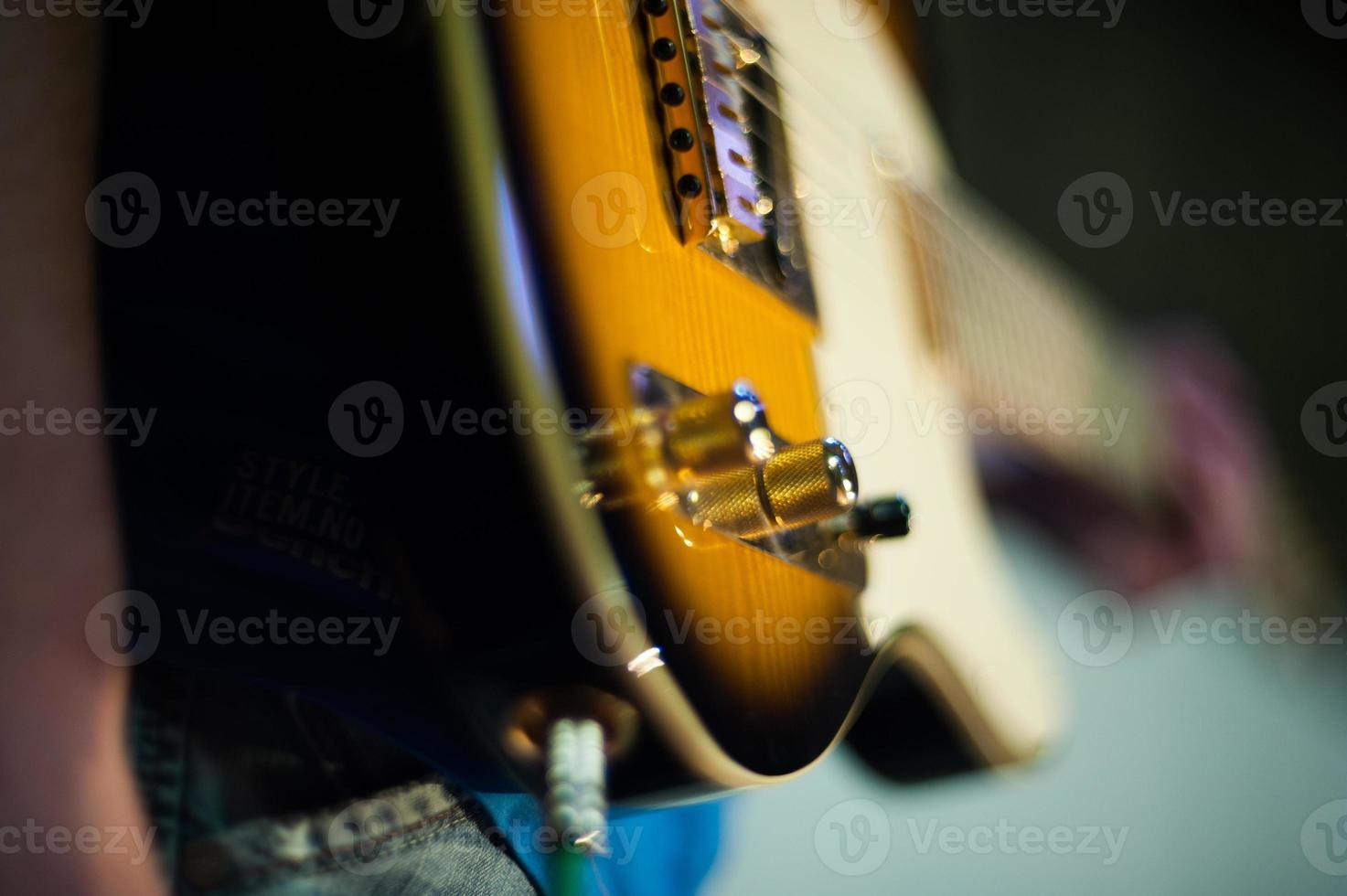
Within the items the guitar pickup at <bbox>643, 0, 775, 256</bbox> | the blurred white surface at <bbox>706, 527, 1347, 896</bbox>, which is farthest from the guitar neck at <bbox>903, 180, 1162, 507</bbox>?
the guitar pickup at <bbox>643, 0, 775, 256</bbox>

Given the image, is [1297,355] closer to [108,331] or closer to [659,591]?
[659,591]

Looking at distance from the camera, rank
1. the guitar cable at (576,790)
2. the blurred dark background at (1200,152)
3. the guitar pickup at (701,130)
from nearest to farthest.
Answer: the guitar cable at (576,790), the guitar pickup at (701,130), the blurred dark background at (1200,152)

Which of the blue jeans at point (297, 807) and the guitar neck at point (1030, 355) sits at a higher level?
the guitar neck at point (1030, 355)

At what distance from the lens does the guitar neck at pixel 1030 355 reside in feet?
2.81

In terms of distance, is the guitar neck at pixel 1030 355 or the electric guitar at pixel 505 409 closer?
the electric guitar at pixel 505 409

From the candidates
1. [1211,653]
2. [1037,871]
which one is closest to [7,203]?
[1037,871]

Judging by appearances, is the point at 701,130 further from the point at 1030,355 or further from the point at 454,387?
the point at 1030,355

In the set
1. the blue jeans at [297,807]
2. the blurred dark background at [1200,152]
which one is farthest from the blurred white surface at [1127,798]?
the blurred dark background at [1200,152]

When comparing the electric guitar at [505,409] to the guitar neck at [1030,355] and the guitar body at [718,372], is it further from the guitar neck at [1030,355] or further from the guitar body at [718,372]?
the guitar neck at [1030,355]

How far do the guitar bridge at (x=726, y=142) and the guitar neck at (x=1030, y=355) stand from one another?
Result: 290 millimetres

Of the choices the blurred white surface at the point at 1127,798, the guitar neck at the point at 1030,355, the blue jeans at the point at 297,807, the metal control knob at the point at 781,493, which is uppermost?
the guitar neck at the point at 1030,355

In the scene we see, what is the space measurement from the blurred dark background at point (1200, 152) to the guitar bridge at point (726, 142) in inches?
42.0

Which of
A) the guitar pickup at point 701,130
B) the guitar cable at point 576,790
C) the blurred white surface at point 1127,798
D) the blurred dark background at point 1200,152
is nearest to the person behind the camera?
the guitar cable at point 576,790

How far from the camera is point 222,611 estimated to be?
37 cm
